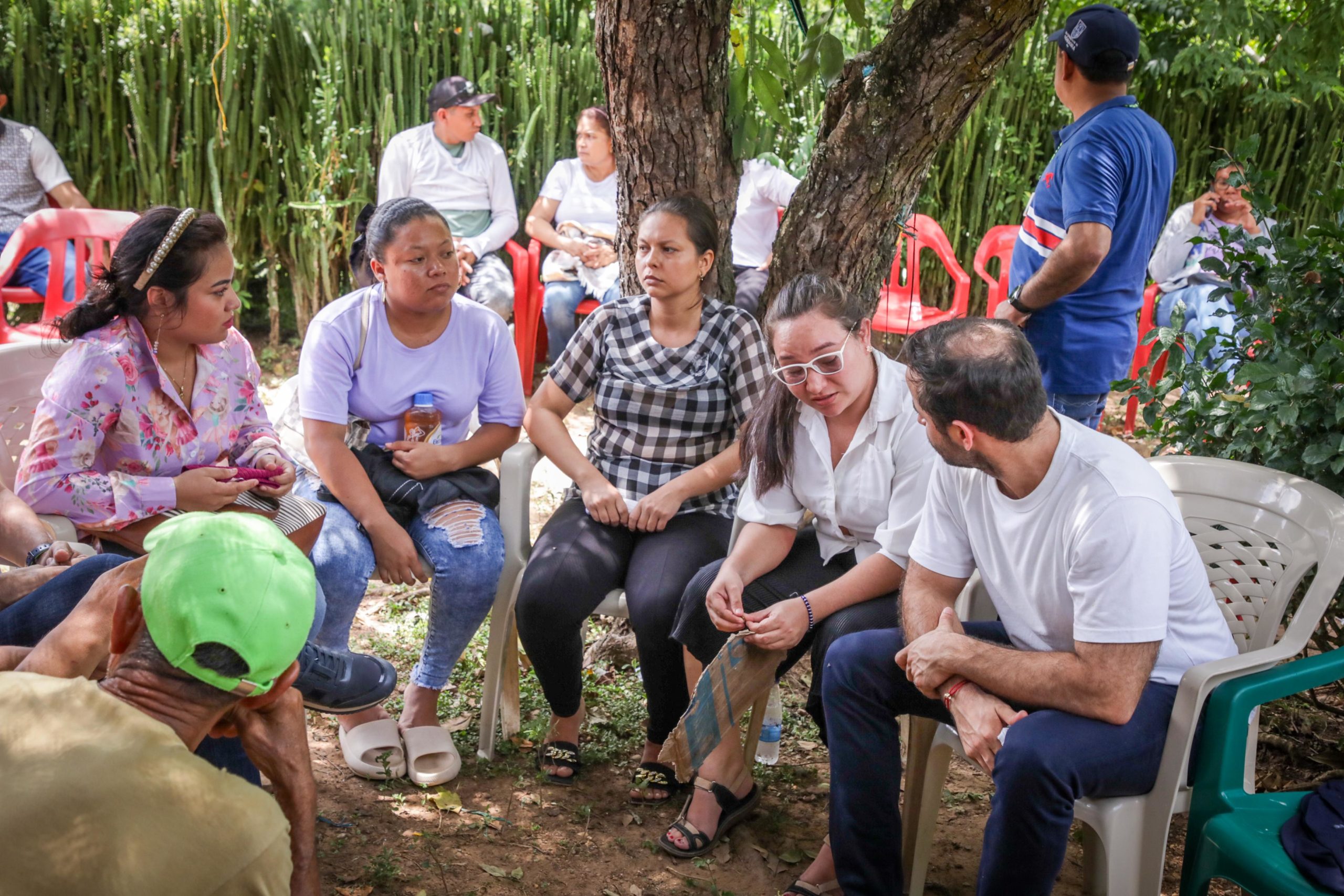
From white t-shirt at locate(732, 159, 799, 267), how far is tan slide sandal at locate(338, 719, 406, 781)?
334cm

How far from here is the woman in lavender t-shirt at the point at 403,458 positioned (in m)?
2.96

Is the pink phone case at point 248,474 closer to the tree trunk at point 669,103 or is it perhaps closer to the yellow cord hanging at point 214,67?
the tree trunk at point 669,103

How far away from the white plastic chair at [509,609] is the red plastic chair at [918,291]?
3131 mm

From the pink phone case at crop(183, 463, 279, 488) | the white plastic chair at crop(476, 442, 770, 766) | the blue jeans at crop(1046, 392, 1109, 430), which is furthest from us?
the blue jeans at crop(1046, 392, 1109, 430)

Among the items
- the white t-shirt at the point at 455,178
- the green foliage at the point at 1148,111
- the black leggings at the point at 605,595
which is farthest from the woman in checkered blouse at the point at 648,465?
the green foliage at the point at 1148,111

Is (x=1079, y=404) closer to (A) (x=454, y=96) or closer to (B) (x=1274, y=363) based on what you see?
(B) (x=1274, y=363)

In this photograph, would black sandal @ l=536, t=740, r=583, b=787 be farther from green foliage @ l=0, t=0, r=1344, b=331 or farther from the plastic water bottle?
green foliage @ l=0, t=0, r=1344, b=331

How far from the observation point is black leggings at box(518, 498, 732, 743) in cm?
285

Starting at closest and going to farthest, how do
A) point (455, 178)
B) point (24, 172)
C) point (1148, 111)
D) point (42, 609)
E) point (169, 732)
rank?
1. point (169, 732)
2. point (42, 609)
3. point (24, 172)
4. point (455, 178)
5. point (1148, 111)

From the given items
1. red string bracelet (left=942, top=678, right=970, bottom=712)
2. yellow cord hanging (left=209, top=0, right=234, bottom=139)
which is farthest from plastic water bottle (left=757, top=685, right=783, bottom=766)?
yellow cord hanging (left=209, top=0, right=234, bottom=139)

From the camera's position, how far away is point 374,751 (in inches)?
116

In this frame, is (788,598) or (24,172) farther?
(24,172)

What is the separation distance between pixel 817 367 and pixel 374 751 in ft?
5.08

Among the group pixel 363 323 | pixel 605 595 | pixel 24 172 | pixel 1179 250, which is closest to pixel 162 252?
pixel 363 323
